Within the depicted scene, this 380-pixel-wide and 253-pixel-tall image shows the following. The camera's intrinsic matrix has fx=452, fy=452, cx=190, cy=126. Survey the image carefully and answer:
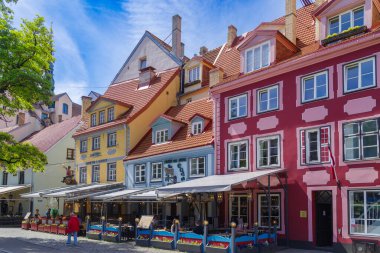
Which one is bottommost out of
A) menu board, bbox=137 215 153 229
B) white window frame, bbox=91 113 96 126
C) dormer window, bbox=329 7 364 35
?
menu board, bbox=137 215 153 229

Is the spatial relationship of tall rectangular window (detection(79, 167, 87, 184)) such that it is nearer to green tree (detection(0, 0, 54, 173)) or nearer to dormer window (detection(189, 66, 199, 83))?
green tree (detection(0, 0, 54, 173))

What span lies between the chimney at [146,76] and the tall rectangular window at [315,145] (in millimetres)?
17610

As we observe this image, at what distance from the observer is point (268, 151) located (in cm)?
2167

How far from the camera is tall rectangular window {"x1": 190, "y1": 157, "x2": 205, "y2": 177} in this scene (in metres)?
25.6

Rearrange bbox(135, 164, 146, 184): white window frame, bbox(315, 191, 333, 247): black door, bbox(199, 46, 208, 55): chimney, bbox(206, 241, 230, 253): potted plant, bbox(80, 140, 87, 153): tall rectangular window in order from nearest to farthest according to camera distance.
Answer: bbox(206, 241, 230, 253): potted plant
bbox(315, 191, 333, 247): black door
bbox(135, 164, 146, 184): white window frame
bbox(80, 140, 87, 153): tall rectangular window
bbox(199, 46, 208, 55): chimney

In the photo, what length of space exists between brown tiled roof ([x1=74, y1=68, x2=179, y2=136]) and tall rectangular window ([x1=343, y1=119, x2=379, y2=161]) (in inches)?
675

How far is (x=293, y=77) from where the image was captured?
20938mm

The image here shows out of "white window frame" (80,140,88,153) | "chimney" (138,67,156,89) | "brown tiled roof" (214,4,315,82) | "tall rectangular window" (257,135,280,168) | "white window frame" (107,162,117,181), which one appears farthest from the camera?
"white window frame" (80,140,88,153)

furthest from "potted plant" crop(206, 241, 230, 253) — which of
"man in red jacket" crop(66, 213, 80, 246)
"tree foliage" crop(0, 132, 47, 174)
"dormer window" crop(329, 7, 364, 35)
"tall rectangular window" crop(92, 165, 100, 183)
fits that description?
"tall rectangular window" crop(92, 165, 100, 183)

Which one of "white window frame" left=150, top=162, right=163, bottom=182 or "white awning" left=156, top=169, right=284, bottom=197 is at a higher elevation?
"white window frame" left=150, top=162, right=163, bottom=182

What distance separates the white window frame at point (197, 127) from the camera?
1070 inches

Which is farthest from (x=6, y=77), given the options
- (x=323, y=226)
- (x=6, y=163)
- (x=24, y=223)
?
(x=323, y=226)

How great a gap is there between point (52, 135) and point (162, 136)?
20512 millimetres

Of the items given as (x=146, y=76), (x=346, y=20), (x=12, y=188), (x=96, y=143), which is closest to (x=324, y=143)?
(x=346, y=20)
